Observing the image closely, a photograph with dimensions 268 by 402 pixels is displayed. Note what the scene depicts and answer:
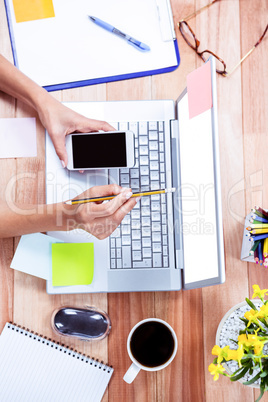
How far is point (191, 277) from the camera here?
707 mm

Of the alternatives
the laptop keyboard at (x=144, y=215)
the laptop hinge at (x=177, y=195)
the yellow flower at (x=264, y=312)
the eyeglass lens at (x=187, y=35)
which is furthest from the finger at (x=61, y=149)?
the yellow flower at (x=264, y=312)

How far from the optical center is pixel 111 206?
2.23 feet

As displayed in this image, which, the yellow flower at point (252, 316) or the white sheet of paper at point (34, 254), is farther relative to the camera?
the white sheet of paper at point (34, 254)

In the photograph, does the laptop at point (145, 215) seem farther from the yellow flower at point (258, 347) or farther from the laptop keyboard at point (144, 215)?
the yellow flower at point (258, 347)

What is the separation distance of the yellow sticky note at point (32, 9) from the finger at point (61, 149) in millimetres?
314

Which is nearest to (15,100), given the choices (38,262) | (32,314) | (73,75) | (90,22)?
(73,75)

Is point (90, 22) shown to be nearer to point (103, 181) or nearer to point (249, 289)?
point (103, 181)

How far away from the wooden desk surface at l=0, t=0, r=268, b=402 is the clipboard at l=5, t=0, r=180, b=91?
0.03 m

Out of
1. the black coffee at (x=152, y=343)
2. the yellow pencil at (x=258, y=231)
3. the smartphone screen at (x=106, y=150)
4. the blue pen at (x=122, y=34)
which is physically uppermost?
the blue pen at (x=122, y=34)

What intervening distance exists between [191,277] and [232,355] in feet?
0.65

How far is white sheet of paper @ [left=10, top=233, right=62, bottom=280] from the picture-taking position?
2.58ft

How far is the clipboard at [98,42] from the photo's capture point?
833 millimetres

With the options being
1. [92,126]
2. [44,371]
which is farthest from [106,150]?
[44,371]

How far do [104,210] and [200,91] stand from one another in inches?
11.3
